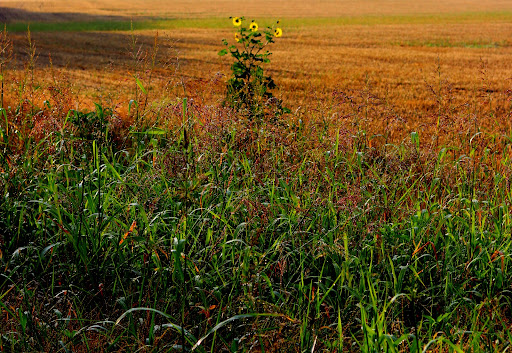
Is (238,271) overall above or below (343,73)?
below

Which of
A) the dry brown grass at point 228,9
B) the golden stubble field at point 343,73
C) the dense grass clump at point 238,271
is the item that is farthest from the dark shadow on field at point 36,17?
the dense grass clump at point 238,271

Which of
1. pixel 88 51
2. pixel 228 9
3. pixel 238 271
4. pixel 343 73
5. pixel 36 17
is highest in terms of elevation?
pixel 228 9

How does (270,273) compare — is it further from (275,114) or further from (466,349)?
(275,114)

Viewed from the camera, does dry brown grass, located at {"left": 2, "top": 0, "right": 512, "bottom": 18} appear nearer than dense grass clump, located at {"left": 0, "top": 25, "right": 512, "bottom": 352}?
No

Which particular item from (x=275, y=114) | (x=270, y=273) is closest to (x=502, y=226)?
(x=270, y=273)

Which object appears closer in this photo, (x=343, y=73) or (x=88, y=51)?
(x=343, y=73)

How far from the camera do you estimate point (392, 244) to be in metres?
3.19

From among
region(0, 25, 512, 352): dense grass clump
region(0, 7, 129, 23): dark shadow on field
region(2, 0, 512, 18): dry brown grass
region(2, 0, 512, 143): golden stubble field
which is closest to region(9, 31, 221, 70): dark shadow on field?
region(2, 0, 512, 143): golden stubble field

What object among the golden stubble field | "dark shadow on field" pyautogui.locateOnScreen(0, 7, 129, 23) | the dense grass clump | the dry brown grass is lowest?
the dense grass clump

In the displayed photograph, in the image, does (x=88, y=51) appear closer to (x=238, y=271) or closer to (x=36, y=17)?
(x=238, y=271)

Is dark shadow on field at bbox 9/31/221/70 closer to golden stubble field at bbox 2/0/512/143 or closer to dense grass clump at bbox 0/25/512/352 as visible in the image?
golden stubble field at bbox 2/0/512/143

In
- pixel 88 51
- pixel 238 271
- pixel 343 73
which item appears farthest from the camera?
pixel 88 51

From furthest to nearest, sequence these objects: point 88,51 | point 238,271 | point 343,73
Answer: point 88,51 < point 343,73 < point 238,271

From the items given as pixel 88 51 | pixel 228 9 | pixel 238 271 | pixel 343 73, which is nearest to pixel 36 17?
pixel 88 51
